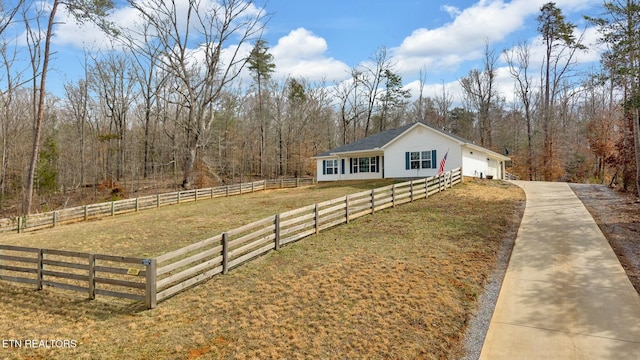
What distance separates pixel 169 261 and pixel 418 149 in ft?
60.9

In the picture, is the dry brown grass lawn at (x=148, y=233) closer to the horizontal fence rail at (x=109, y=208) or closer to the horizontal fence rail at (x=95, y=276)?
the horizontal fence rail at (x=109, y=208)

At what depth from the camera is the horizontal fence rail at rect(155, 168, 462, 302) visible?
22.0 feet

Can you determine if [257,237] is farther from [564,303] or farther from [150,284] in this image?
[564,303]

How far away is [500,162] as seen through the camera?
28.9 meters

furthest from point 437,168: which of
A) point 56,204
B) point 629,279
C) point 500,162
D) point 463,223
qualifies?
point 56,204

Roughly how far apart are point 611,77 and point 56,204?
126 feet

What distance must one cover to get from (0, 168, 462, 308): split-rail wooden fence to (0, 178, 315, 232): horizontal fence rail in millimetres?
6813

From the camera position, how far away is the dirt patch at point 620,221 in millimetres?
7985

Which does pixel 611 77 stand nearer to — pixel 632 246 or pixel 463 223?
pixel 632 246

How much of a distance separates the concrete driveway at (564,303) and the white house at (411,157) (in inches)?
487

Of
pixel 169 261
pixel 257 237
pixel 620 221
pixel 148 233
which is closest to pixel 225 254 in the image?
pixel 169 261

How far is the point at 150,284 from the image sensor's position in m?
6.06

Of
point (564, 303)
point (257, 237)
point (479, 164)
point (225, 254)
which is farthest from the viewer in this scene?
point (479, 164)

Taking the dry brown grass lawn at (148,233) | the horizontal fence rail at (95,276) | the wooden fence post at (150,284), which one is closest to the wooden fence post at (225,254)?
the horizontal fence rail at (95,276)
